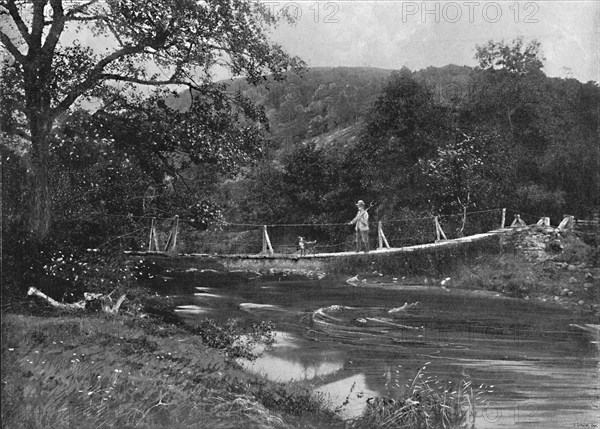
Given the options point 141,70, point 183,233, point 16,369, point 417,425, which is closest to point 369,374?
point 417,425

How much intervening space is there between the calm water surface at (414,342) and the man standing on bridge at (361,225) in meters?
0.45

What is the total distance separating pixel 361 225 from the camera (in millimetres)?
5676

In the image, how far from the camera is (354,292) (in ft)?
18.2

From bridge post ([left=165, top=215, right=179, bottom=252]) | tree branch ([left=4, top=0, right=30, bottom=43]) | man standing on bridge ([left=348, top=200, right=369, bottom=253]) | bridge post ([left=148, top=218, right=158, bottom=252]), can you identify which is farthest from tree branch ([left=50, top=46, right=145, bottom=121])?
man standing on bridge ([left=348, top=200, right=369, bottom=253])

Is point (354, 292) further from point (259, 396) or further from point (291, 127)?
point (291, 127)

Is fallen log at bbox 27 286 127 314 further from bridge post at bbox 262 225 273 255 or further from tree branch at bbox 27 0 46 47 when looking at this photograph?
tree branch at bbox 27 0 46 47

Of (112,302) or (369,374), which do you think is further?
(112,302)

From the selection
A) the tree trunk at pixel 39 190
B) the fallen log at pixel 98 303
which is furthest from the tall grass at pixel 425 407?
the tree trunk at pixel 39 190

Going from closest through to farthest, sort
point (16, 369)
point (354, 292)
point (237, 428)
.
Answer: point (237, 428), point (16, 369), point (354, 292)

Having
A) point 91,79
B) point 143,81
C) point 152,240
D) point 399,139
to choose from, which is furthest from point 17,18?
point 399,139

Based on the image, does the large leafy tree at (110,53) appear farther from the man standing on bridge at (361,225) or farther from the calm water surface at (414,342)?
the calm water surface at (414,342)

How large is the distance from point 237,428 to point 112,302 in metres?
1.96

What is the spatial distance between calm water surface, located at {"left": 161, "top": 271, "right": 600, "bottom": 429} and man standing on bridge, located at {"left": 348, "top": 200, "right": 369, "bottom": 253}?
450 millimetres

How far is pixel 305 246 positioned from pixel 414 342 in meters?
1.50
